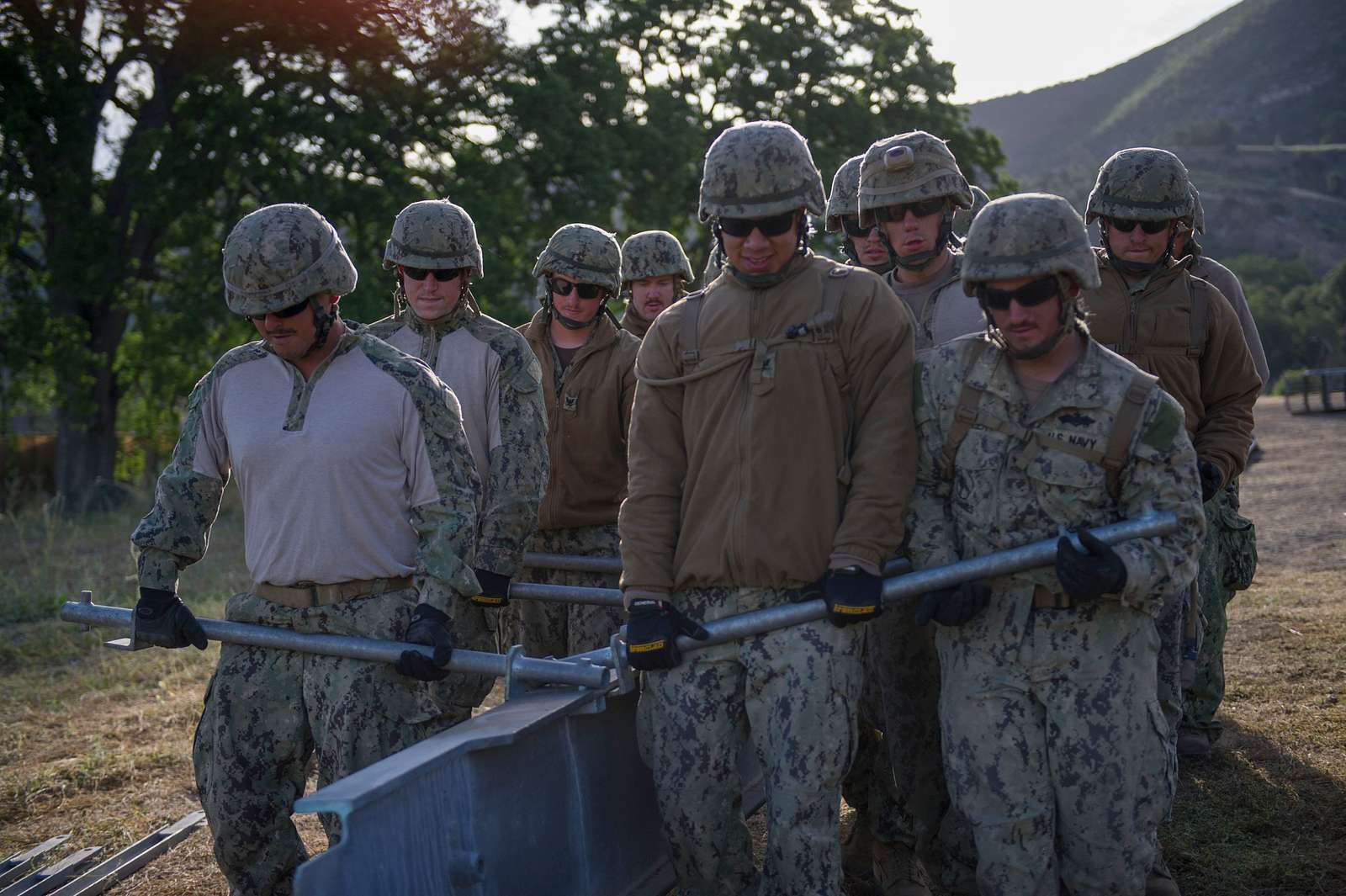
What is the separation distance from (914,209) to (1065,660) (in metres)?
1.91

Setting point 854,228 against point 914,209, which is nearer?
point 914,209

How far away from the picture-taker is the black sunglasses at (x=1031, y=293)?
384cm

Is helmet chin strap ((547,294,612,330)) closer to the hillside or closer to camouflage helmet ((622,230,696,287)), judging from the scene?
camouflage helmet ((622,230,696,287))

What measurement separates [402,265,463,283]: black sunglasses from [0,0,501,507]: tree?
49.4 ft

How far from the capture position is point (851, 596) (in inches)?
150

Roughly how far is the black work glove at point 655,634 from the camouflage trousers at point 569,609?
5.81ft

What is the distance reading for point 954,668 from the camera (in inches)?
157

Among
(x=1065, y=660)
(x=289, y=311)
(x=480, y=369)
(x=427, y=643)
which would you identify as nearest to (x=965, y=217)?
(x=480, y=369)

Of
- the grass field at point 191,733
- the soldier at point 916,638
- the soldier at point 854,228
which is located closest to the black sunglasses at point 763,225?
the soldier at point 916,638

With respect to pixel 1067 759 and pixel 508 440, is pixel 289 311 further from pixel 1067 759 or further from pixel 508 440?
pixel 1067 759

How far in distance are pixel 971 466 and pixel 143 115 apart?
63.7ft

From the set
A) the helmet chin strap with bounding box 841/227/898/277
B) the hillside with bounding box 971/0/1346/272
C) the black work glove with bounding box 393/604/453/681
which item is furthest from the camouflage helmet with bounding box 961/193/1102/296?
the hillside with bounding box 971/0/1346/272

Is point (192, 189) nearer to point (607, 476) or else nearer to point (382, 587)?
point (607, 476)

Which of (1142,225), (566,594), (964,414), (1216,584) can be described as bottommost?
(1216,584)
